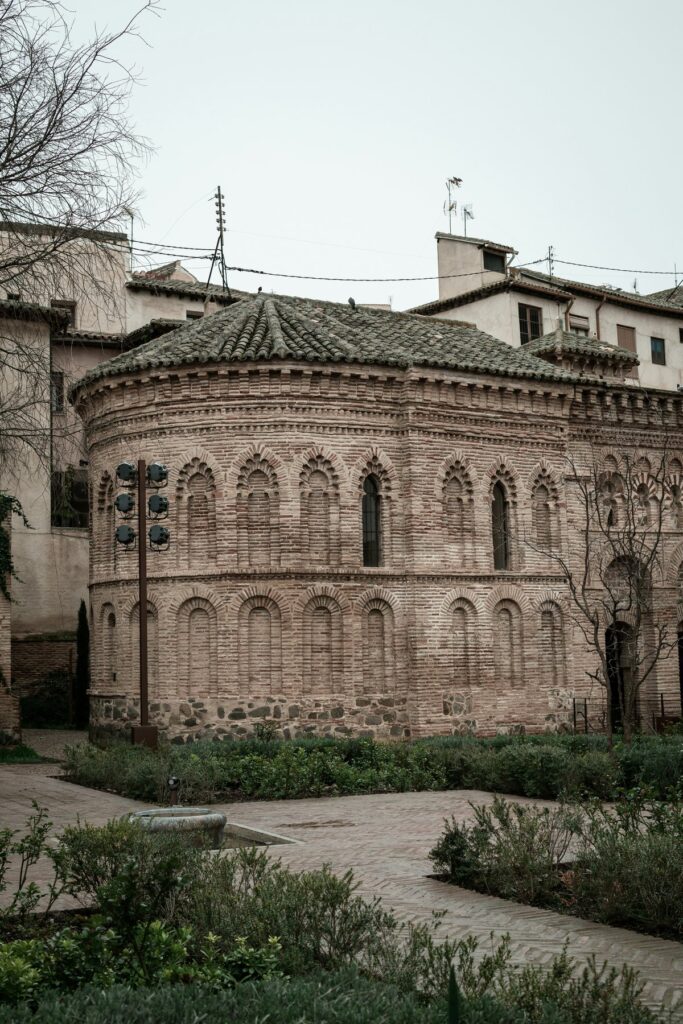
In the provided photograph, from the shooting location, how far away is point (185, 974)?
5758mm

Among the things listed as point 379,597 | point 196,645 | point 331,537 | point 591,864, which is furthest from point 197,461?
point 591,864

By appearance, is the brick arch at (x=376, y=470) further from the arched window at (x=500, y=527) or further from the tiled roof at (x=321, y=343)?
the arched window at (x=500, y=527)

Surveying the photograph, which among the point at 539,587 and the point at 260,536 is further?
the point at 539,587

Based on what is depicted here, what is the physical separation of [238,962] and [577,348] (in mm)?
→ 27923

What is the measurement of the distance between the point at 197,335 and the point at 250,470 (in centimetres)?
370

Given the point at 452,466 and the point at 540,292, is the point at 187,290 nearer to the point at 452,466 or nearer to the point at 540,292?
the point at 540,292

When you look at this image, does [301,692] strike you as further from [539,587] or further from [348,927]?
[348,927]

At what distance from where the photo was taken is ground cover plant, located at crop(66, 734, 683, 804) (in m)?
16.0

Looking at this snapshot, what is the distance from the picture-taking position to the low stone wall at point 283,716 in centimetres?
2262

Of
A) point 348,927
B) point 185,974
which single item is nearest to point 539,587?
point 348,927

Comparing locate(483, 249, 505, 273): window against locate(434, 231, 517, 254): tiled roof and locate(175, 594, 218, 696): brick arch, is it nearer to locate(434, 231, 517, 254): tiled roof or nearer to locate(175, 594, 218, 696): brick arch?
locate(434, 231, 517, 254): tiled roof

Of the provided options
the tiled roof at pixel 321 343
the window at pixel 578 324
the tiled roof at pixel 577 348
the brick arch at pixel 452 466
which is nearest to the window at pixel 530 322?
the window at pixel 578 324

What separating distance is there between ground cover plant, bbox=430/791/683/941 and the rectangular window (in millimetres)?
Answer: 33401

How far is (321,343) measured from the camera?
24.3 meters
